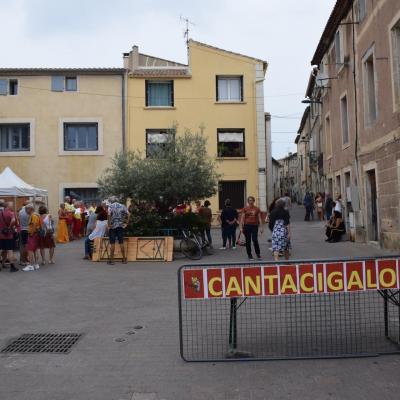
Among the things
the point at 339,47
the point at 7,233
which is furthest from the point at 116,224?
the point at 339,47

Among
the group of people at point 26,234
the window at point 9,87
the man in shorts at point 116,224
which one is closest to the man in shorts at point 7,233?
the group of people at point 26,234

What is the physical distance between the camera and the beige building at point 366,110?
452 inches

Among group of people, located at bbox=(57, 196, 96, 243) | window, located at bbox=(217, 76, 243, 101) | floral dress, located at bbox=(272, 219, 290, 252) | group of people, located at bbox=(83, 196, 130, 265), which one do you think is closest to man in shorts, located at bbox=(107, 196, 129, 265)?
group of people, located at bbox=(83, 196, 130, 265)

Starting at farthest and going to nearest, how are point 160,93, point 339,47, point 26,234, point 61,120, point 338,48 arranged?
point 160,93 → point 61,120 → point 338,48 → point 339,47 → point 26,234

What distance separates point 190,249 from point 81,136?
13.9 meters

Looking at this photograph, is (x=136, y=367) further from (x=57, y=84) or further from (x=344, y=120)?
(x=57, y=84)

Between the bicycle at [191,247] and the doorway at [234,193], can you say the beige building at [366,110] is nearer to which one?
the bicycle at [191,247]

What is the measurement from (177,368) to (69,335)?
5.95ft

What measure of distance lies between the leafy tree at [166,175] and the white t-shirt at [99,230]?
1.20 metres

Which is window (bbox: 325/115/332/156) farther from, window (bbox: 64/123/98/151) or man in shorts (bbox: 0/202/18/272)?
man in shorts (bbox: 0/202/18/272)

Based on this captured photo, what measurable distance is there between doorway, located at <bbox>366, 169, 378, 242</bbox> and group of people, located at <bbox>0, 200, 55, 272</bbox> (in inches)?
359

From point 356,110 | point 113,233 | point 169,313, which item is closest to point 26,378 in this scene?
point 169,313

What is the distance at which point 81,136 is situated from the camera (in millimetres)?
24531

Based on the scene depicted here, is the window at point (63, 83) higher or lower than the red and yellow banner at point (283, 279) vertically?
higher
